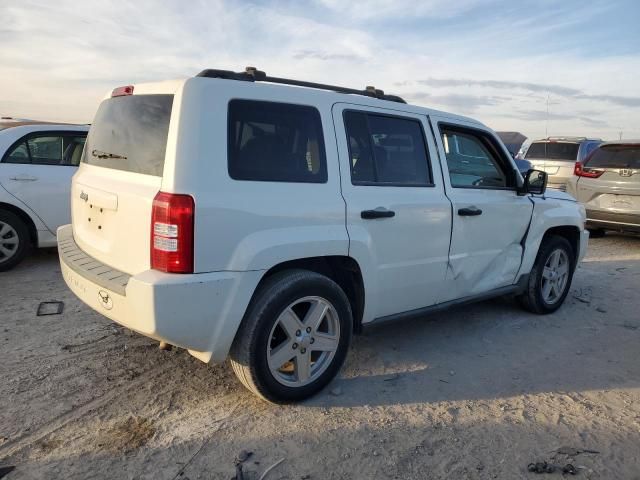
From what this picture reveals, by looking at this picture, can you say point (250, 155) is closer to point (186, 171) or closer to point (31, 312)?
point (186, 171)

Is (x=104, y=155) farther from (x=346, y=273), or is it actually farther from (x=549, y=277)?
(x=549, y=277)

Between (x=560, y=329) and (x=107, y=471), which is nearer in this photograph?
(x=107, y=471)

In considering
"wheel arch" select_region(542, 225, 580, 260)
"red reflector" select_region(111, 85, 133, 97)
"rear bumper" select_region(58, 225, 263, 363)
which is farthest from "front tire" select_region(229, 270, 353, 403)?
"wheel arch" select_region(542, 225, 580, 260)

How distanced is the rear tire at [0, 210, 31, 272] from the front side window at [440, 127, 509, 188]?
4.75 meters

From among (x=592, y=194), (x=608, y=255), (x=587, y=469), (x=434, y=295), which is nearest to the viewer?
(x=587, y=469)

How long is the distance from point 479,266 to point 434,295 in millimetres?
570

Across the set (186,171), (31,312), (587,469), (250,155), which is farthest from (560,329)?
(31,312)

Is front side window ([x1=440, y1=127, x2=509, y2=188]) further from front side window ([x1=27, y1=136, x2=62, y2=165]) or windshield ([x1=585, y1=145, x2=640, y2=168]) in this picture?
windshield ([x1=585, y1=145, x2=640, y2=168])

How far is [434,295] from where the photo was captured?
407cm

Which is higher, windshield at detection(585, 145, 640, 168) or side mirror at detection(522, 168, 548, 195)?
windshield at detection(585, 145, 640, 168)

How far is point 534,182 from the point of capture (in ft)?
15.3

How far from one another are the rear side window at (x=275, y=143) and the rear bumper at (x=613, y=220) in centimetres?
690

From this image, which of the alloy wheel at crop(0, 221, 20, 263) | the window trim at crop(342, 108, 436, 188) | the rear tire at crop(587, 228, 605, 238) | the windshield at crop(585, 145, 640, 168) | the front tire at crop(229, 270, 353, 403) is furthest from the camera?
the rear tire at crop(587, 228, 605, 238)

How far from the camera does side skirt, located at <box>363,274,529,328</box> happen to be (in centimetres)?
379
